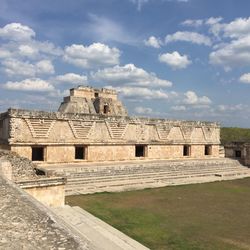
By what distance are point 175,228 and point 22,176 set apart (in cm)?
527

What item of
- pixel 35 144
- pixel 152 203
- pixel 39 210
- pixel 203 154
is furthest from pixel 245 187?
pixel 39 210

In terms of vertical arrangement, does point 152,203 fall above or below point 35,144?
below

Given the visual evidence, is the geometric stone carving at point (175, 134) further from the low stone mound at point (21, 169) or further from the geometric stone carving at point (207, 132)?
the low stone mound at point (21, 169)

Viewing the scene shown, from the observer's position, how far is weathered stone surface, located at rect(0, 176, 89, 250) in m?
3.99

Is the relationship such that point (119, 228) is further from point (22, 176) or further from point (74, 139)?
point (74, 139)

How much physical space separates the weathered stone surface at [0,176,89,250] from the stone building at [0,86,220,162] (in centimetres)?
1162

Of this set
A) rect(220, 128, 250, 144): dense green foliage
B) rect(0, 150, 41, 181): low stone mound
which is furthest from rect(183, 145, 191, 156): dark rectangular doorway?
rect(0, 150, 41, 181): low stone mound

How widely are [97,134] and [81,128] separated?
1121 mm

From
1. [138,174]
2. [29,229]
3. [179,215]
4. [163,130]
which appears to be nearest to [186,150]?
[163,130]

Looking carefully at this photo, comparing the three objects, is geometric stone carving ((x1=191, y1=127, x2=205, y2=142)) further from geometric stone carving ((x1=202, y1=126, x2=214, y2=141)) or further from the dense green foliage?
the dense green foliage

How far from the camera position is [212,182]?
18.4 meters

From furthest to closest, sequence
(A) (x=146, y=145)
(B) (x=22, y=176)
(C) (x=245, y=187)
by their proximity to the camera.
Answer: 1. (A) (x=146, y=145)
2. (C) (x=245, y=187)
3. (B) (x=22, y=176)

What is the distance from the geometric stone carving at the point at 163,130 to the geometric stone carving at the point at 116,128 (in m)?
2.80

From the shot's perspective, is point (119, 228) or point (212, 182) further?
point (212, 182)
